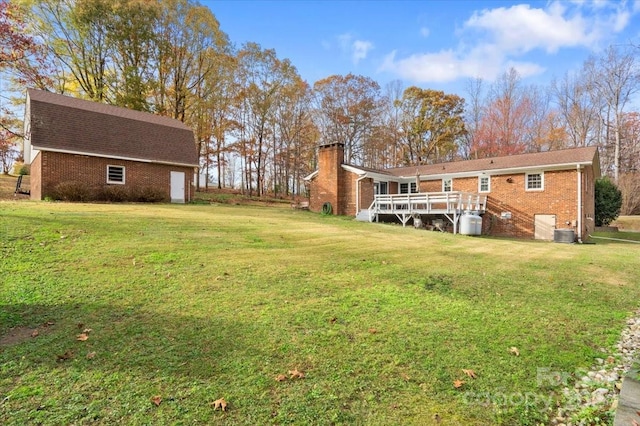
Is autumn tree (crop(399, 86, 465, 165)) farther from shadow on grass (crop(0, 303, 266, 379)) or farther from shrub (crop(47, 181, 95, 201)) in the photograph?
shadow on grass (crop(0, 303, 266, 379))

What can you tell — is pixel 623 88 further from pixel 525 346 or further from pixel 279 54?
pixel 525 346

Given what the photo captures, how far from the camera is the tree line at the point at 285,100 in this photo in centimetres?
2623

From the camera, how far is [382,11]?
42.3ft

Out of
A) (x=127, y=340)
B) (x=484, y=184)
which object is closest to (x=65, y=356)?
(x=127, y=340)

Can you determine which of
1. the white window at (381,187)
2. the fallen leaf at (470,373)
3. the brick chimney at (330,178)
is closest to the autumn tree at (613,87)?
the white window at (381,187)

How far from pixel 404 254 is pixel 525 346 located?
182 inches

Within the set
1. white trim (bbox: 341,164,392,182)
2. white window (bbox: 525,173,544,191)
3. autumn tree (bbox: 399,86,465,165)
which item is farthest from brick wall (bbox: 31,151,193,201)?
autumn tree (bbox: 399,86,465,165)

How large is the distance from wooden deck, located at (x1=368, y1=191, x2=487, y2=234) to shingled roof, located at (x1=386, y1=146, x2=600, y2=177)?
A: 2023 millimetres

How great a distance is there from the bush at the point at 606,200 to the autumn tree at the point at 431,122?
574 inches

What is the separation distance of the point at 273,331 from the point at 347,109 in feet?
109

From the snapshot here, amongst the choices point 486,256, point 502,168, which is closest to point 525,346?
point 486,256

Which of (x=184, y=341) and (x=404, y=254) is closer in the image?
(x=184, y=341)

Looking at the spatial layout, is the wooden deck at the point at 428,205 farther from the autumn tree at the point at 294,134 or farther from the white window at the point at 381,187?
the autumn tree at the point at 294,134

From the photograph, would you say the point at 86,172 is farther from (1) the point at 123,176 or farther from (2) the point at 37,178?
(2) the point at 37,178
